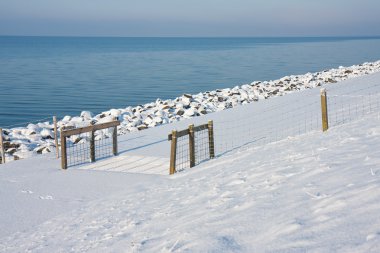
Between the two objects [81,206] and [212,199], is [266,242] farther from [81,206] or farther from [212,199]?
[81,206]

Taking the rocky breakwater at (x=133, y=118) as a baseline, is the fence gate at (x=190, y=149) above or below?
below

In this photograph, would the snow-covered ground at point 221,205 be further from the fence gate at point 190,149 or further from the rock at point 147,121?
the rock at point 147,121

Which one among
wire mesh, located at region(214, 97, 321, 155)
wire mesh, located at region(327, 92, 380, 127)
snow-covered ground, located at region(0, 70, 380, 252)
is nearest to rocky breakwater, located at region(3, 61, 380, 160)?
wire mesh, located at region(214, 97, 321, 155)

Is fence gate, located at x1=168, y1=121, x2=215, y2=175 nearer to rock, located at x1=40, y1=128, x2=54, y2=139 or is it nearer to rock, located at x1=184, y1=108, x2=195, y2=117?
rock, located at x1=40, y1=128, x2=54, y2=139

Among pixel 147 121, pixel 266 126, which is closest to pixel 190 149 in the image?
pixel 266 126

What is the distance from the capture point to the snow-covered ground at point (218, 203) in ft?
16.5

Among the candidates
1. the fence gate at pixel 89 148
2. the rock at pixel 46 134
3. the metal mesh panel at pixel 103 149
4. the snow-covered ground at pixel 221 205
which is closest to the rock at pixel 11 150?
the rock at pixel 46 134

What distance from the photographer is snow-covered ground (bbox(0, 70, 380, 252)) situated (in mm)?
5043

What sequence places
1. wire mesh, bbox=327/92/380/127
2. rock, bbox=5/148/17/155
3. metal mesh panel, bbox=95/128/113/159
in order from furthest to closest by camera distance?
rock, bbox=5/148/17/155, wire mesh, bbox=327/92/380/127, metal mesh panel, bbox=95/128/113/159

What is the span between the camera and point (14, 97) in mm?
41375

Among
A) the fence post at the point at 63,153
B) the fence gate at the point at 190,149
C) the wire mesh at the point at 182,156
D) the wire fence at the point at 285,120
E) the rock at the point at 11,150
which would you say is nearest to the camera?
the fence gate at the point at 190,149

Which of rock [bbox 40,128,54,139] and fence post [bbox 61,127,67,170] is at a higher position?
rock [bbox 40,128,54,139]

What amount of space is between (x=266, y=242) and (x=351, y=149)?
4465 millimetres

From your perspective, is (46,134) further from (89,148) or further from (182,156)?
(182,156)
